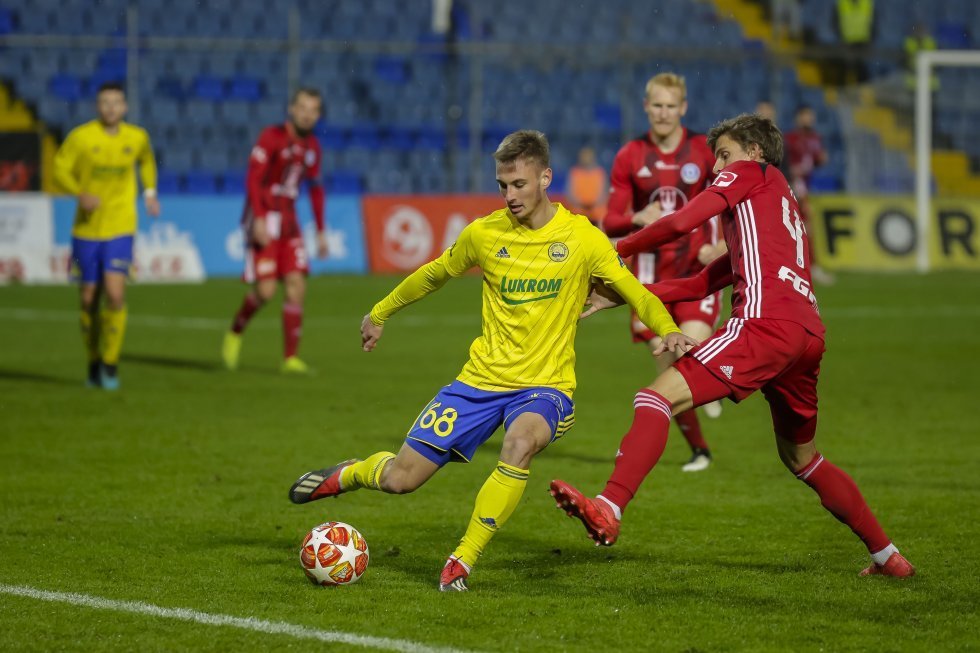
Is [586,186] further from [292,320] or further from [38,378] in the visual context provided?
[38,378]

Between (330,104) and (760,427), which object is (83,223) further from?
(330,104)

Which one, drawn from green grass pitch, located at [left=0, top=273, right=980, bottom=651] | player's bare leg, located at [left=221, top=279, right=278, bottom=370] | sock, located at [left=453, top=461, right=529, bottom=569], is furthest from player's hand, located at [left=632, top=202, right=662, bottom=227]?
player's bare leg, located at [left=221, top=279, right=278, bottom=370]

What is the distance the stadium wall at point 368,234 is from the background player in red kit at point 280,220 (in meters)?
8.62

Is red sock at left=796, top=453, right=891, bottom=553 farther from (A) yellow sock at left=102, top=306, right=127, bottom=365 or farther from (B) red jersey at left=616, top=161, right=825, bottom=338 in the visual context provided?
(A) yellow sock at left=102, top=306, right=127, bottom=365

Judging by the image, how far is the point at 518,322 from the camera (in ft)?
19.5

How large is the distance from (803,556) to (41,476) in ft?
14.1

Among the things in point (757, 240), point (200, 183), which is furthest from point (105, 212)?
point (200, 183)

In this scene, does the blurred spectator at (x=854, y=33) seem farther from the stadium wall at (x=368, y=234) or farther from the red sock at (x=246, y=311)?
the red sock at (x=246, y=311)

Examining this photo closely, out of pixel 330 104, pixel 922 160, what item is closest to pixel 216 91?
pixel 330 104

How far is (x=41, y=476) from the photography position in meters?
8.34

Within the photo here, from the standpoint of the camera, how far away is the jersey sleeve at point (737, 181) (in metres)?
5.78

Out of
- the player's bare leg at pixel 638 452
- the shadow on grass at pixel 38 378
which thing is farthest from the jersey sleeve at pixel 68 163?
the player's bare leg at pixel 638 452

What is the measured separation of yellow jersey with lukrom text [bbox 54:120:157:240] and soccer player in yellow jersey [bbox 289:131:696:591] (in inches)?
268

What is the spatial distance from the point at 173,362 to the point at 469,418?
863 centimetres
